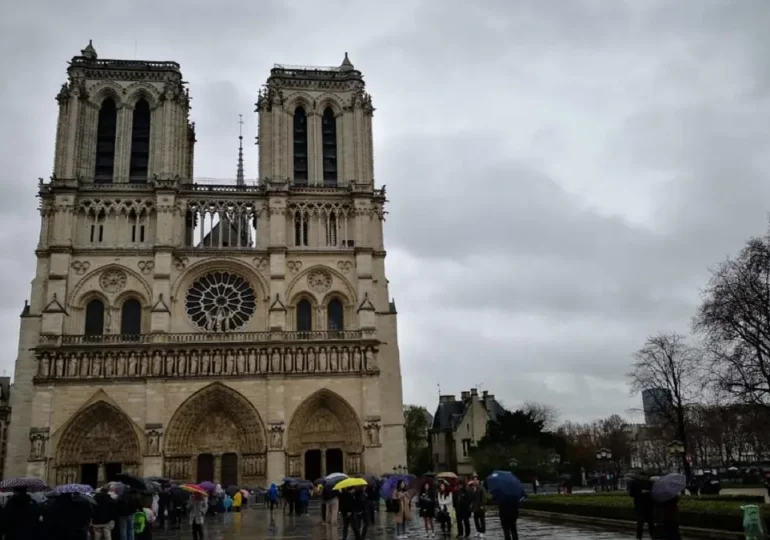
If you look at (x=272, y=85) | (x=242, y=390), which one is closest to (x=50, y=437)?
(x=242, y=390)

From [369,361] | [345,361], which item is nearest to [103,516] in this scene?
[345,361]

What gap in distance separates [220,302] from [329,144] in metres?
13.2

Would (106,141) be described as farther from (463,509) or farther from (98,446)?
(463,509)

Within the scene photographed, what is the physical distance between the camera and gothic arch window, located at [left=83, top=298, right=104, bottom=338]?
1689 inches

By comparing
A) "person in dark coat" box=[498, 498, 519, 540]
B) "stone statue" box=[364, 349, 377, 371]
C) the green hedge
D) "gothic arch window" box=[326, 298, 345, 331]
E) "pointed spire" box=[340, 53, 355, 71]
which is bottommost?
the green hedge

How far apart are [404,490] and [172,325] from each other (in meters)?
26.6

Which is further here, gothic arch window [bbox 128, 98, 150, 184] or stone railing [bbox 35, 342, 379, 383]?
gothic arch window [bbox 128, 98, 150, 184]

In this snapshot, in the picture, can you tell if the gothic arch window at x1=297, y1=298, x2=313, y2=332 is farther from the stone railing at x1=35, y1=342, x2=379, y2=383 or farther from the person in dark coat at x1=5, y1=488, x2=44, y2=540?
the person in dark coat at x1=5, y1=488, x2=44, y2=540

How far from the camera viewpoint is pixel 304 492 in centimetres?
2980

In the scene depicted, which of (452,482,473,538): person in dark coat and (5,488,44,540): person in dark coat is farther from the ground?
(5,488,44,540): person in dark coat

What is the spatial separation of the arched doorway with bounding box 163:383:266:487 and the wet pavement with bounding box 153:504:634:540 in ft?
46.4

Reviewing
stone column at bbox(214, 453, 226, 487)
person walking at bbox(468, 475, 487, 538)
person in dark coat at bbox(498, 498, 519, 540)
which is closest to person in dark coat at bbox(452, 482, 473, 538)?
person walking at bbox(468, 475, 487, 538)

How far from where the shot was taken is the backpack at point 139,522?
14079 millimetres

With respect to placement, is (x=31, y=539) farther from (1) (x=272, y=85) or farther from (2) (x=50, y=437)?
(1) (x=272, y=85)
